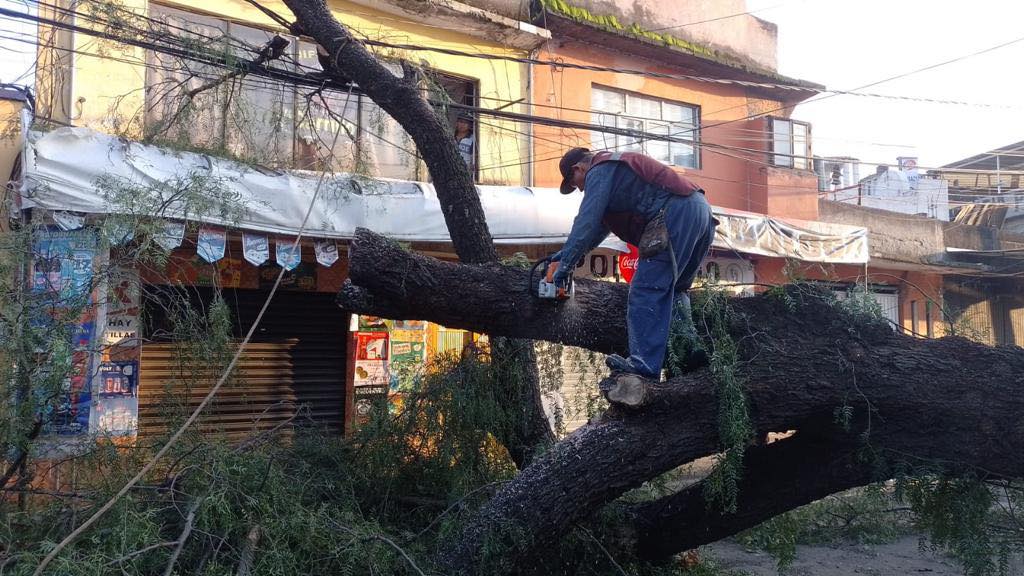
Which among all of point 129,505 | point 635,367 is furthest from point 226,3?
point 635,367

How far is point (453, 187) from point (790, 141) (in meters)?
8.93

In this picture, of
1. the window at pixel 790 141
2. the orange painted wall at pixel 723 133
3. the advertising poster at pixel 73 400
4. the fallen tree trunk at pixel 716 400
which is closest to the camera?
the fallen tree trunk at pixel 716 400

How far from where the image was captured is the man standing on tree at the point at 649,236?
4.03 m

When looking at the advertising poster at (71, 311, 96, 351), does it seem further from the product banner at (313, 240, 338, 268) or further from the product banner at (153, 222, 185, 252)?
the product banner at (313, 240, 338, 268)

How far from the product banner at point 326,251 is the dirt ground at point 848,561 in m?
4.72

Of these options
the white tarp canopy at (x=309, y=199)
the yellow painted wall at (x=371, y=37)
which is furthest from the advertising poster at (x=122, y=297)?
the yellow painted wall at (x=371, y=37)

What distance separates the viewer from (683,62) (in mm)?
12258

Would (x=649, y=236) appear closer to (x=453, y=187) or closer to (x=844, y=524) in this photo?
(x=453, y=187)

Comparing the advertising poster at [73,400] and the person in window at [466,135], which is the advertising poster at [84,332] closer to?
the advertising poster at [73,400]

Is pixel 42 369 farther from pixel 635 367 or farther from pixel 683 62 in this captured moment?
pixel 683 62

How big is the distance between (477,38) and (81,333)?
23.5ft

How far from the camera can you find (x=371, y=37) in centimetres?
962

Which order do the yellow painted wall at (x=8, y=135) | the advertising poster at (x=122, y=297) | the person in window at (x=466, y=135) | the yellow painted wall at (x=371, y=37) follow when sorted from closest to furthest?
1. the advertising poster at (x=122, y=297)
2. the yellow painted wall at (x=8, y=135)
3. the yellow painted wall at (x=371, y=37)
4. the person in window at (x=466, y=135)

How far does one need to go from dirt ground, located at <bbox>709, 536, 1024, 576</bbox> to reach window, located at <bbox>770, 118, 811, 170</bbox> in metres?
7.24
